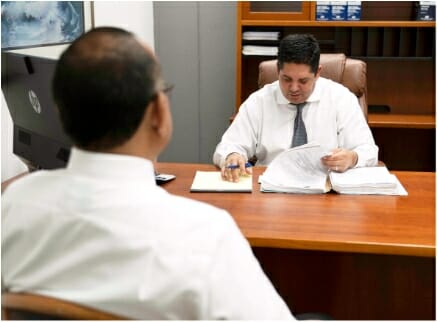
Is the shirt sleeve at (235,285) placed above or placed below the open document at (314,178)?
above

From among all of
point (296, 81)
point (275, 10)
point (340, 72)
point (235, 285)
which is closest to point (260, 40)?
point (275, 10)

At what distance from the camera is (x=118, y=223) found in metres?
0.86

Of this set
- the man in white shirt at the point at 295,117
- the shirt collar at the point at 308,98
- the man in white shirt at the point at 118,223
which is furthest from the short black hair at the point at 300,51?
the man in white shirt at the point at 118,223

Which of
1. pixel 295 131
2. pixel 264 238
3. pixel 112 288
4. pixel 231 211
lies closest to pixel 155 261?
pixel 112 288

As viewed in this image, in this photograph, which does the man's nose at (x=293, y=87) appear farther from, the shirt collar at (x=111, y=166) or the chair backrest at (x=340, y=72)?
the shirt collar at (x=111, y=166)

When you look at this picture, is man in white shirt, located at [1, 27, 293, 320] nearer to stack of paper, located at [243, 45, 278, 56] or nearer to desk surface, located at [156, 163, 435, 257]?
desk surface, located at [156, 163, 435, 257]

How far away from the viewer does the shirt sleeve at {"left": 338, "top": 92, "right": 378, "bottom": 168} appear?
247 centimetres

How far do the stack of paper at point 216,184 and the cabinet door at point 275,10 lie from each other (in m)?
1.90

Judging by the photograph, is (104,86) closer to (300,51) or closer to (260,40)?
(300,51)

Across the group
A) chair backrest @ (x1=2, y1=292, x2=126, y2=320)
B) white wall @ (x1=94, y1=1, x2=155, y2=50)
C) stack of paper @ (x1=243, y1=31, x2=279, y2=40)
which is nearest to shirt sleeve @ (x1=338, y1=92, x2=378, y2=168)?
white wall @ (x1=94, y1=1, x2=155, y2=50)

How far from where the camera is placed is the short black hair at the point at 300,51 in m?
2.39

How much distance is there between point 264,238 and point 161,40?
9.49 ft

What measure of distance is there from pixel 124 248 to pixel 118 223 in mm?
39

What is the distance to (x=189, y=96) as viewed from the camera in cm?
421
